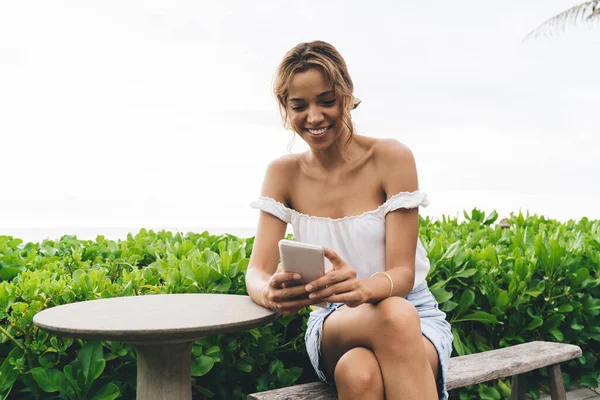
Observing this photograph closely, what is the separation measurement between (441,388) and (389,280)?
2.04 ft

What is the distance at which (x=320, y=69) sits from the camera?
2.75 metres

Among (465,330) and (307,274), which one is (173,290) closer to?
(307,274)

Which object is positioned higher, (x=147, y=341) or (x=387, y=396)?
(x=147, y=341)

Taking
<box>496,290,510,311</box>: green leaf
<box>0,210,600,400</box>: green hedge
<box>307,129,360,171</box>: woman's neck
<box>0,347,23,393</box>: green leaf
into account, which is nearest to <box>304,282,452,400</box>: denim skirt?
<box>0,210,600,400</box>: green hedge

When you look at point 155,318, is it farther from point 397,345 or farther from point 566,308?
point 566,308

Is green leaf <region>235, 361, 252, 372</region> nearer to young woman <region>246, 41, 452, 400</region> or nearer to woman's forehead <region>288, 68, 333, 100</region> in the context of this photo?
young woman <region>246, 41, 452, 400</region>

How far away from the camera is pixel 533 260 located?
4.62 meters

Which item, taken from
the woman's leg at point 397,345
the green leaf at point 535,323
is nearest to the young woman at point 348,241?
the woman's leg at point 397,345

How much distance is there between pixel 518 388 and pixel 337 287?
249cm

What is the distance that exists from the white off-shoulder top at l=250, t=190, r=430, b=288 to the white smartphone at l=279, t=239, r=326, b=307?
1.70ft

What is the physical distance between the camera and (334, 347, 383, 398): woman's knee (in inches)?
95.8

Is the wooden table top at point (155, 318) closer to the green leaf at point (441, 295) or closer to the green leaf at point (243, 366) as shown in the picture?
the green leaf at point (243, 366)

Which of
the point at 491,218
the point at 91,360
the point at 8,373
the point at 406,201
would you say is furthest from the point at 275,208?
the point at 491,218

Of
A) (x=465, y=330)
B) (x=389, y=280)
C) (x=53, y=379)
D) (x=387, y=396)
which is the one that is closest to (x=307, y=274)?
(x=389, y=280)
